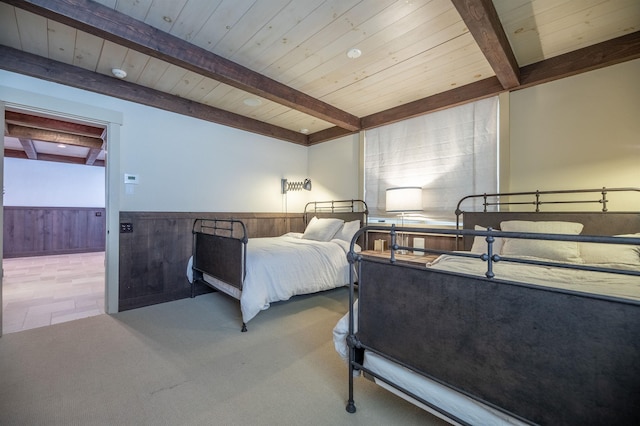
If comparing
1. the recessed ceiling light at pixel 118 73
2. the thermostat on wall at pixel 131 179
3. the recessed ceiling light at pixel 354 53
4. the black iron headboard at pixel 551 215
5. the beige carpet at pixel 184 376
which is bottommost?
the beige carpet at pixel 184 376

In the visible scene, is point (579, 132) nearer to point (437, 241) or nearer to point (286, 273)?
point (437, 241)

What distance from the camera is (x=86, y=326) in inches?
106

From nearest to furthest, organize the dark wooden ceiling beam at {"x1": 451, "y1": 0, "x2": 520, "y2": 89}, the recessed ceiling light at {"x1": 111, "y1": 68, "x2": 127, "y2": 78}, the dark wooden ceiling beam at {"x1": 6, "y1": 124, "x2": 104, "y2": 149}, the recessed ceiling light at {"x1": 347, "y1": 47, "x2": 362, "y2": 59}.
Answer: the dark wooden ceiling beam at {"x1": 451, "y1": 0, "x2": 520, "y2": 89} → the recessed ceiling light at {"x1": 347, "y1": 47, "x2": 362, "y2": 59} → the recessed ceiling light at {"x1": 111, "y1": 68, "x2": 127, "y2": 78} → the dark wooden ceiling beam at {"x1": 6, "y1": 124, "x2": 104, "y2": 149}

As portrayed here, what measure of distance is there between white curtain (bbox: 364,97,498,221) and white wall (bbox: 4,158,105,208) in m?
7.66

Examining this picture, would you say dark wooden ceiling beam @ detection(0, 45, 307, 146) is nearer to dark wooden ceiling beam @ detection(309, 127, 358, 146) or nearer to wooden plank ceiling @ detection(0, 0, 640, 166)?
wooden plank ceiling @ detection(0, 0, 640, 166)

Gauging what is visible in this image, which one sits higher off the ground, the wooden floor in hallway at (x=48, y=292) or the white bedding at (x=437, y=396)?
the white bedding at (x=437, y=396)

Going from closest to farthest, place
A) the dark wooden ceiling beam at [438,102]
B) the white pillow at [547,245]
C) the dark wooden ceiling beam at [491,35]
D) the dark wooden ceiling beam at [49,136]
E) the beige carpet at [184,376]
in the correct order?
the beige carpet at [184,376] → the dark wooden ceiling beam at [491,35] → the white pillow at [547,245] → the dark wooden ceiling beam at [438,102] → the dark wooden ceiling beam at [49,136]

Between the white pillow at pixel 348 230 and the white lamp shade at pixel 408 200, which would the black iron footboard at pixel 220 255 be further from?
the white lamp shade at pixel 408 200

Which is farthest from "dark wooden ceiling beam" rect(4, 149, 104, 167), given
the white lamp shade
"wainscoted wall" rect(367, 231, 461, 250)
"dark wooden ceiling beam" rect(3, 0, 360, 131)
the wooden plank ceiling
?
"wainscoted wall" rect(367, 231, 461, 250)

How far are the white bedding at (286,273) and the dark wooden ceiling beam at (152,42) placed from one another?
1728 mm

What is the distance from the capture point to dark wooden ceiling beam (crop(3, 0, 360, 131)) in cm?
182

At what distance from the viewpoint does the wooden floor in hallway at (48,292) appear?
289 centimetres

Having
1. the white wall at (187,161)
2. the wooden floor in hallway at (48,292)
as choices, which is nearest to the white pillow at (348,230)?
the white wall at (187,161)

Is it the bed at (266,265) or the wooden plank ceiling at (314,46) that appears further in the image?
the bed at (266,265)
